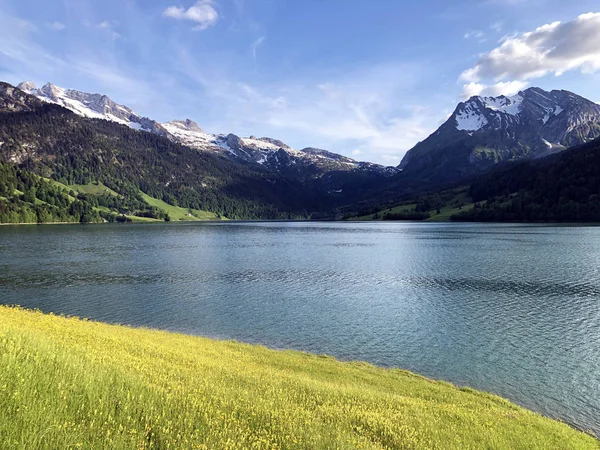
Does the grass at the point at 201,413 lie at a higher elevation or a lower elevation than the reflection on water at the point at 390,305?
higher

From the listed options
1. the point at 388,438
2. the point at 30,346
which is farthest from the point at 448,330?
the point at 30,346

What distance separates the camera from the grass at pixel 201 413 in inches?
342

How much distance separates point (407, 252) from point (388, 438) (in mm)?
109797

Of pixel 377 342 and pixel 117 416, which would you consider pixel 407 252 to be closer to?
pixel 377 342

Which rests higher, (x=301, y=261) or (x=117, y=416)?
(x=117, y=416)

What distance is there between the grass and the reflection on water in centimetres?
1355

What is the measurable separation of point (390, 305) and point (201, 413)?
46895 millimetres

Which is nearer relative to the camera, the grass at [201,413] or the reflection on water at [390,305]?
the grass at [201,413]

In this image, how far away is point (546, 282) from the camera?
226 feet

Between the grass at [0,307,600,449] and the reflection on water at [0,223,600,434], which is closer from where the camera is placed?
the grass at [0,307,600,449]

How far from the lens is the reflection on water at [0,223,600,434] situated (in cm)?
3278

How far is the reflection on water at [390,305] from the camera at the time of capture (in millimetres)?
32781

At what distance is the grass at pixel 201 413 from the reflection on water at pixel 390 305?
1355cm

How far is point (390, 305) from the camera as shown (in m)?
54.8
